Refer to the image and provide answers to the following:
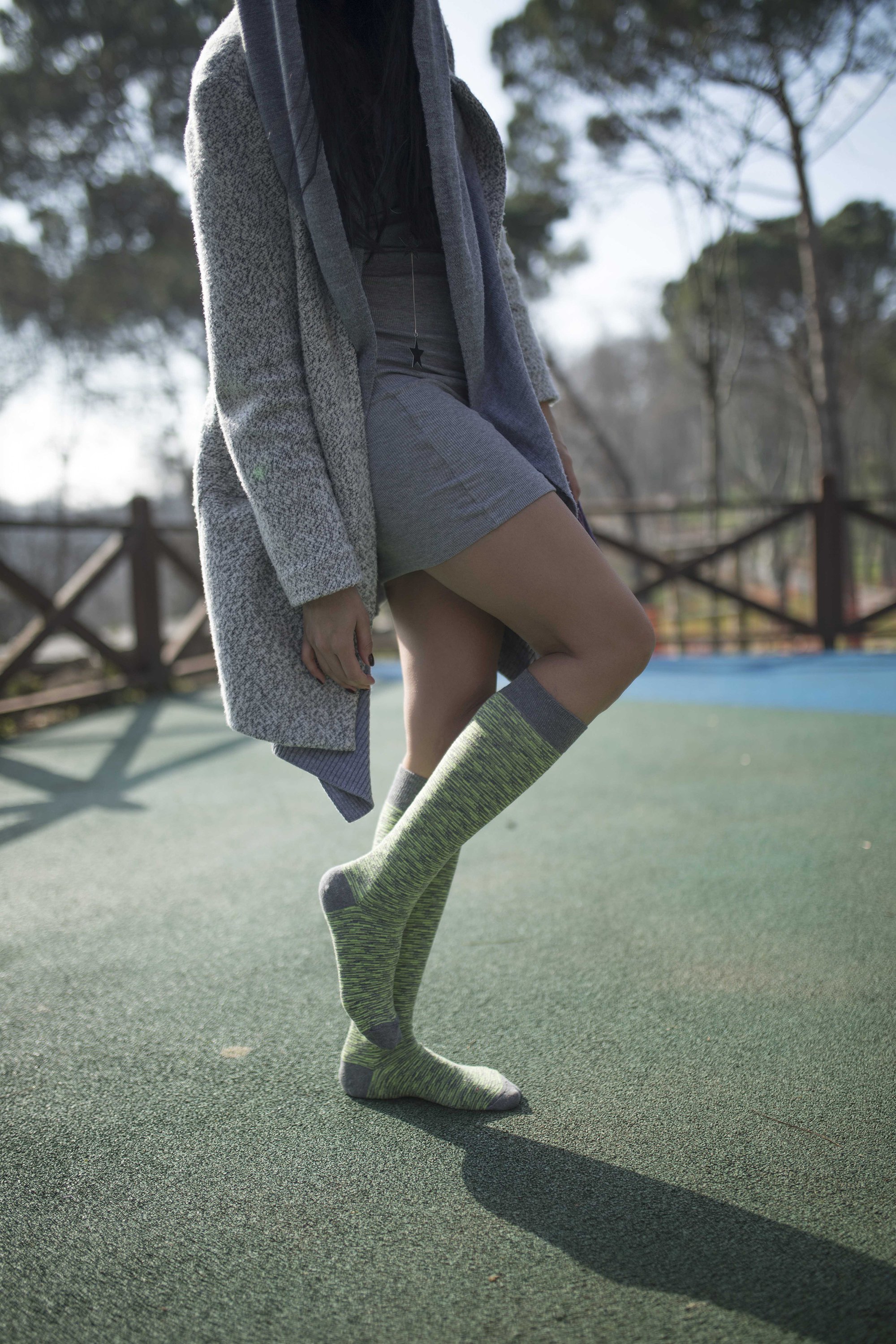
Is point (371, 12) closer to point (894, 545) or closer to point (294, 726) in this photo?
point (294, 726)

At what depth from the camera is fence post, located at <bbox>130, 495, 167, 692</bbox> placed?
19.0 ft

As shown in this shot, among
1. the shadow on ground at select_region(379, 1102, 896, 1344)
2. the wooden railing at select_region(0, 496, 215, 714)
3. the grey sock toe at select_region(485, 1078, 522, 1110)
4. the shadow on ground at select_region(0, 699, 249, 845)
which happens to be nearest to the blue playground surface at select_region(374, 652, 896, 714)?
the wooden railing at select_region(0, 496, 215, 714)

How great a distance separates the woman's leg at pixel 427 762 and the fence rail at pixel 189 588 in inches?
158

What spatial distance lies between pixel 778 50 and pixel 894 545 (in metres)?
13.0

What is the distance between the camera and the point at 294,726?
1.06m

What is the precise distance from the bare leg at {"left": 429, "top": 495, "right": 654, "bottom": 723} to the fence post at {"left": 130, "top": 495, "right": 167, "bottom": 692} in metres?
5.13

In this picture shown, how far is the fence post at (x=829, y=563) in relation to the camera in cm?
708

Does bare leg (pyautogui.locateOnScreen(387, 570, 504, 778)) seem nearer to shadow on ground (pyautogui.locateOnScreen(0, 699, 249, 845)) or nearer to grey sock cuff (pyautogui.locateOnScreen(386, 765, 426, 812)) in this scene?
grey sock cuff (pyautogui.locateOnScreen(386, 765, 426, 812))

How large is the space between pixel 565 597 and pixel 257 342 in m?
0.44

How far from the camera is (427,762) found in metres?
1.20

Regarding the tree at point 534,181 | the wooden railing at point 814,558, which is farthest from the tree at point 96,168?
the wooden railing at point 814,558

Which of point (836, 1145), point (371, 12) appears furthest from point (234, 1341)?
point (371, 12)

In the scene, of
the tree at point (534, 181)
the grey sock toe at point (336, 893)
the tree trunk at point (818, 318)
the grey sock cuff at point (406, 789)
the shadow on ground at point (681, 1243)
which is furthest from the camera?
the tree at point (534, 181)

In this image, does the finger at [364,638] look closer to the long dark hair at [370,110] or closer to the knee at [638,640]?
the knee at [638,640]
